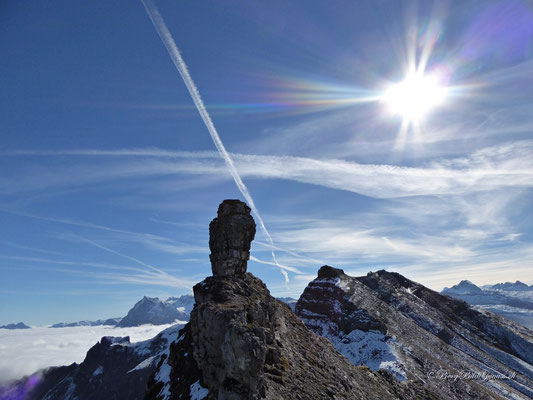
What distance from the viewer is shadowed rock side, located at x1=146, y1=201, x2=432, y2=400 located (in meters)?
19.7

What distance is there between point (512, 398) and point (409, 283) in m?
112

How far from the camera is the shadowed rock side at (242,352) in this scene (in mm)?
19656

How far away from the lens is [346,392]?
29.2 metres

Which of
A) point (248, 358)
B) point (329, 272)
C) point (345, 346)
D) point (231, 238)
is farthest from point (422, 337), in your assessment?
point (248, 358)

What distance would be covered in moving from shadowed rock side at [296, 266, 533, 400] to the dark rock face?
64.0 meters

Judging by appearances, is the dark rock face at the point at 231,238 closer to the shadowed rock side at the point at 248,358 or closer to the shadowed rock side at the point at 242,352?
the shadowed rock side at the point at 242,352

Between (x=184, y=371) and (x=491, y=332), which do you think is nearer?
(x=184, y=371)

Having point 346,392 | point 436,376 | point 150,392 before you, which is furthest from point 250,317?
point 436,376

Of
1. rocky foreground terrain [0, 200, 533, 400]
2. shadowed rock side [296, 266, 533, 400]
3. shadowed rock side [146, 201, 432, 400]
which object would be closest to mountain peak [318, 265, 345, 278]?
shadowed rock side [296, 266, 533, 400]

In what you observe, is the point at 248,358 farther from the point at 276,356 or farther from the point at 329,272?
the point at 329,272

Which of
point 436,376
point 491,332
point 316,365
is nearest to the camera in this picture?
point 316,365

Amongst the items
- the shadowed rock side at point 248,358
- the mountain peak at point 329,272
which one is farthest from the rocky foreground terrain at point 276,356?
the mountain peak at point 329,272

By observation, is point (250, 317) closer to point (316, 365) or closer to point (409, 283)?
point (316, 365)

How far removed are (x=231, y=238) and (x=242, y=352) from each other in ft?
57.1
